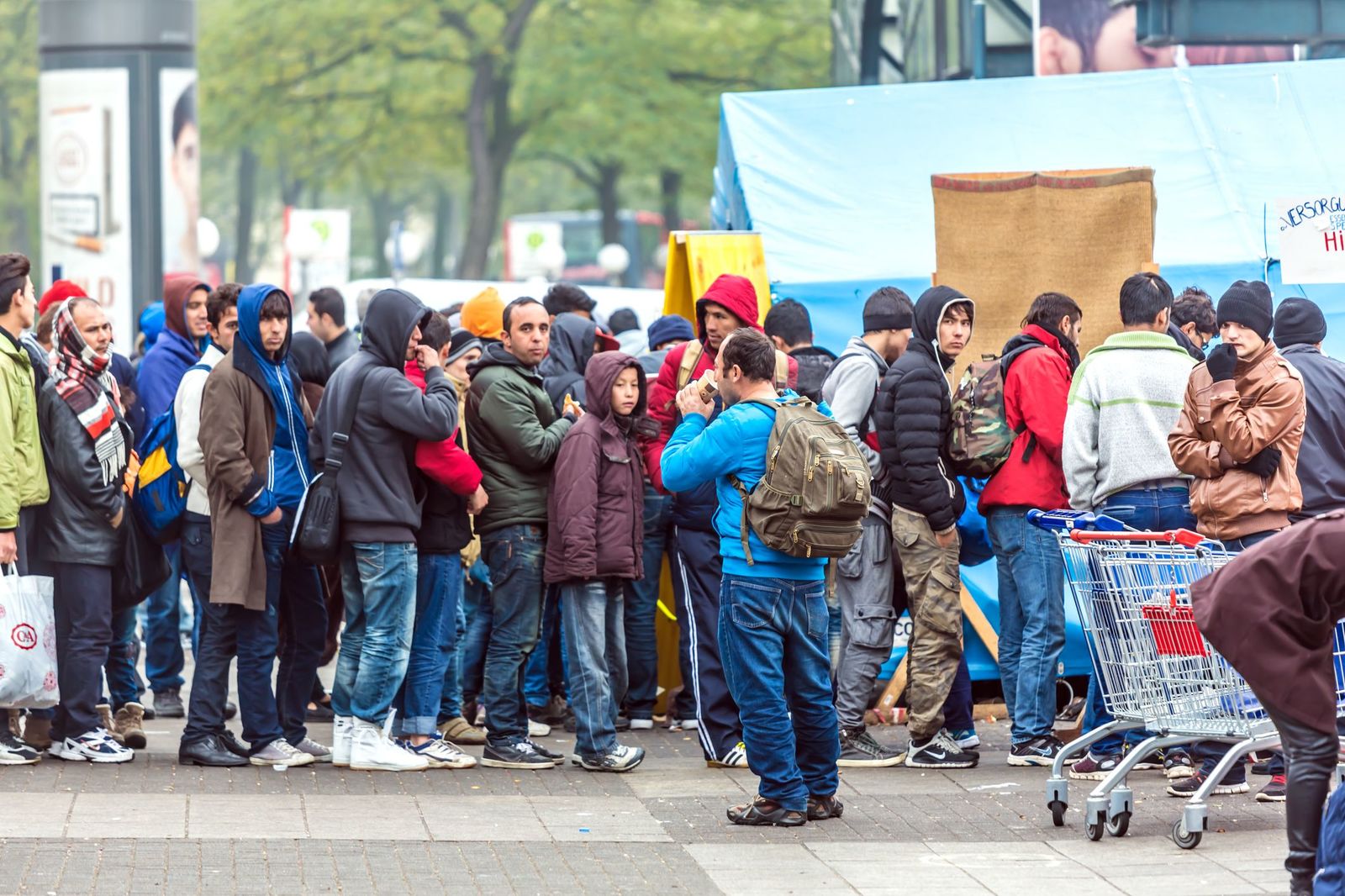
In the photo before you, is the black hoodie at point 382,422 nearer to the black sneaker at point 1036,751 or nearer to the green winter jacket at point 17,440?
the green winter jacket at point 17,440

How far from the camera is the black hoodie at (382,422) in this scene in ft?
27.8

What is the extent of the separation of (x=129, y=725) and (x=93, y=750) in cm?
54

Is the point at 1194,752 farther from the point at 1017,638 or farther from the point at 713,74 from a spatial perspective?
the point at 713,74

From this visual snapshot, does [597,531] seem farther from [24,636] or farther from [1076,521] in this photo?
[24,636]

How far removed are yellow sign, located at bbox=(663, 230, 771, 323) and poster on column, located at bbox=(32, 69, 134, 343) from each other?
7523mm

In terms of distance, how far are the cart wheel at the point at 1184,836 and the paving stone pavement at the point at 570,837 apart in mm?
43

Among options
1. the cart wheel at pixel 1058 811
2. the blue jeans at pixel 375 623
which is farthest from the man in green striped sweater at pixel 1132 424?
the blue jeans at pixel 375 623

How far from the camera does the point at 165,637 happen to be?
1088 cm

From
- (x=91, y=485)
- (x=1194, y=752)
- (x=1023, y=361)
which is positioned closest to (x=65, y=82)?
(x=91, y=485)

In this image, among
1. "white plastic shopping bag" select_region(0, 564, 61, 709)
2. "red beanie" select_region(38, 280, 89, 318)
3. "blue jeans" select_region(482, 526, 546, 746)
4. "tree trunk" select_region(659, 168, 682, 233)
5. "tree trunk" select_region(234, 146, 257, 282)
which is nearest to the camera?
"white plastic shopping bag" select_region(0, 564, 61, 709)

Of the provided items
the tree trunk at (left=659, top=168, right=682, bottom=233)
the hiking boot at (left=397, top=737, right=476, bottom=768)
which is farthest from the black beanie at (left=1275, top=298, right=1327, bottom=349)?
the tree trunk at (left=659, top=168, right=682, bottom=233)

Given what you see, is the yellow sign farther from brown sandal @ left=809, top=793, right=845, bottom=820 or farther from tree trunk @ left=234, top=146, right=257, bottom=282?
tree trunk @ left=234, top=146, right=257, bottom=282

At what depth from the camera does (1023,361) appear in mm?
8828

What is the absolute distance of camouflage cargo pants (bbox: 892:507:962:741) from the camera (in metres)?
8.81
